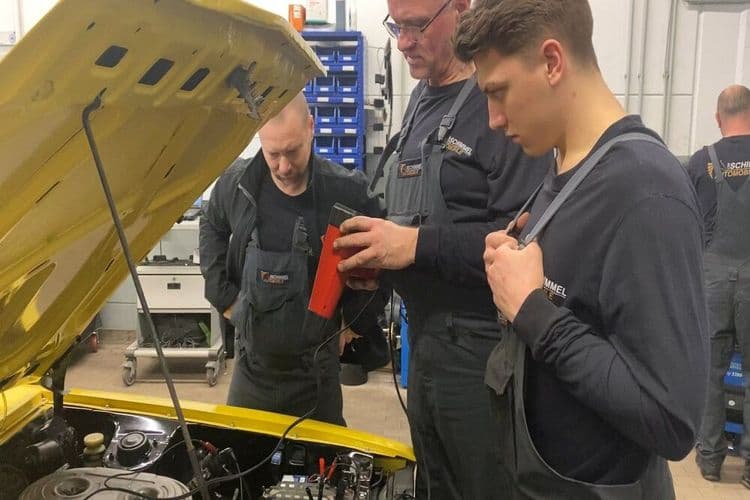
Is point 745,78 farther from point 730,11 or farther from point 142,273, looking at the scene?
point 142,273

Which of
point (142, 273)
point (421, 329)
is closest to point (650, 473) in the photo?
point (421, 329)

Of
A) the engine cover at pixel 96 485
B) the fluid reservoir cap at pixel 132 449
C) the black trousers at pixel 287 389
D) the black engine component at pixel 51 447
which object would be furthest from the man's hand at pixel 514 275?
the black trousers at pixel 287 389

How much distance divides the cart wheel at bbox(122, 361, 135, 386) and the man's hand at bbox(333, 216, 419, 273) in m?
3.00

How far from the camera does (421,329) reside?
1.66 m

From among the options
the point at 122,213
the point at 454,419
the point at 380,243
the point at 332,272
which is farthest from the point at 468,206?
the point at 122,213

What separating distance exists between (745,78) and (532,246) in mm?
4020

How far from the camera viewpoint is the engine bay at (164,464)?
1.21 metres

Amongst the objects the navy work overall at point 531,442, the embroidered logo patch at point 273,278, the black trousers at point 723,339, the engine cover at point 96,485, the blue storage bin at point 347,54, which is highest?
the blue storage bin at point 347,54

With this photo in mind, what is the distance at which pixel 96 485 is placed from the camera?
119 centimetres

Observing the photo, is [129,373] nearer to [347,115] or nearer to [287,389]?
[347,115]

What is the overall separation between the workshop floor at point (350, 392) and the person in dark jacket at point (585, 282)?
2355mm

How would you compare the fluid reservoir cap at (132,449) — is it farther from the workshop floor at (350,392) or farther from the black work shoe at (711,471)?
the black work shoe at (711,471)

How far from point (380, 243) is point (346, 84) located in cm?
308

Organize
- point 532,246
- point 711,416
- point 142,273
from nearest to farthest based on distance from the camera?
→ point 532,246
point 711,416
point 142,273
